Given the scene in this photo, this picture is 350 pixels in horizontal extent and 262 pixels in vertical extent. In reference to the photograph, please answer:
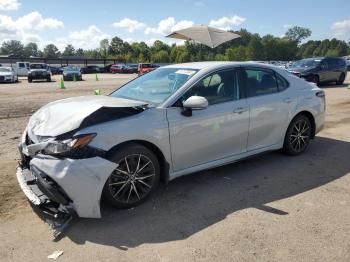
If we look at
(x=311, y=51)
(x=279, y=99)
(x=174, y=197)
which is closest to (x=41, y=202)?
(x=174, y=197)

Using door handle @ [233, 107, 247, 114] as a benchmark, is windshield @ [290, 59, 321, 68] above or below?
above

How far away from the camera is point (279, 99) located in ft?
18.7

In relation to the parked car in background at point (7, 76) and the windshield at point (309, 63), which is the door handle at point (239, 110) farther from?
the parked car in background at point (7, 76)

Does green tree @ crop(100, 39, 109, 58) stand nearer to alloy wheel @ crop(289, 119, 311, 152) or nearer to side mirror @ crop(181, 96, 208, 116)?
alloy wheel @ crop(289, 119, 311, 152)

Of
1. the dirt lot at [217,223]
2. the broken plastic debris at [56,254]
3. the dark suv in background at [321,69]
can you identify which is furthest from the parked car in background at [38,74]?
the broken plastic debris at [56,254]

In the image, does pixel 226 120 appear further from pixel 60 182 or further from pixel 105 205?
pixel 60 182

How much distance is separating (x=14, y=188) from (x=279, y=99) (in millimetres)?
3988

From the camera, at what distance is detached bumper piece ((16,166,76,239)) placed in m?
3.71

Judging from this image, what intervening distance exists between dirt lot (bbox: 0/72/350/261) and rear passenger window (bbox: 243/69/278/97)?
1.16 meters

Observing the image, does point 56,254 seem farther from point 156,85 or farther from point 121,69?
point 121,69

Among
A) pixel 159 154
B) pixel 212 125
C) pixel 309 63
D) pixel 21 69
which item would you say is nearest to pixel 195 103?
pixel 212 125

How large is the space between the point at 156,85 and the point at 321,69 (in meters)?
17.3

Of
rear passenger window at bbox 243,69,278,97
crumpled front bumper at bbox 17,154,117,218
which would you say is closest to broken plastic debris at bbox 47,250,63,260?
crumpled front bumper at bbox 17,154,117,218

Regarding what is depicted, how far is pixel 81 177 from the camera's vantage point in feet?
12.2
